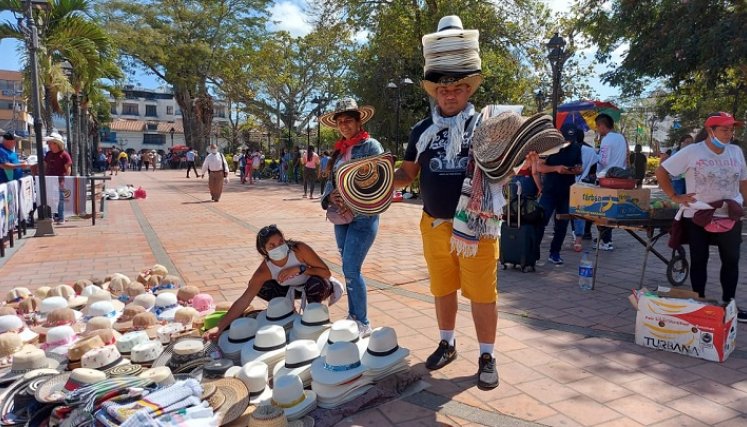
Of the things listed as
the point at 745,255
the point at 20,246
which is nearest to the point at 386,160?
the point at 745,255

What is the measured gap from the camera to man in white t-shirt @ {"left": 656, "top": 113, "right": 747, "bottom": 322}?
12.7ft

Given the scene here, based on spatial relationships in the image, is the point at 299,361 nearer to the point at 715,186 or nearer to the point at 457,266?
the point at 457,266

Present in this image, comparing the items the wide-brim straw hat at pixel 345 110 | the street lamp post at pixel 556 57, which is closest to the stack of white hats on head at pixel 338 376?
the wide-brim straw hat at pixel 345 110

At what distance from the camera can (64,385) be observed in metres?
2.49

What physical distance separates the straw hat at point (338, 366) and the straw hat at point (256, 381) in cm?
25

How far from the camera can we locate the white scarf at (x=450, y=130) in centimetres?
283

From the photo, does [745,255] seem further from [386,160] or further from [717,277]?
[386,160]

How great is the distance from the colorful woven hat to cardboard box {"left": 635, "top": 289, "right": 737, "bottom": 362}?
206cm

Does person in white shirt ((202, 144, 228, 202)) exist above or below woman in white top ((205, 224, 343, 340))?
above

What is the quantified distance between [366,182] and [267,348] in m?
1.11

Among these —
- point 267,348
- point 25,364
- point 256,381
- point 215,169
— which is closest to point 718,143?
point 267,348

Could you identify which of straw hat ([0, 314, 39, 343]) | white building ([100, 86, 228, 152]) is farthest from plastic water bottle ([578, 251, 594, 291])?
white building ([100, 86, 228, 152])

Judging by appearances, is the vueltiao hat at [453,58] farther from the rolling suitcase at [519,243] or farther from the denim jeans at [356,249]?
the rolling suitcase at [519,243]

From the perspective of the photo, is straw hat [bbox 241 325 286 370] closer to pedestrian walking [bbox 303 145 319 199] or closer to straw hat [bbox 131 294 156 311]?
straw hat [bbox 131 294 156 311]
